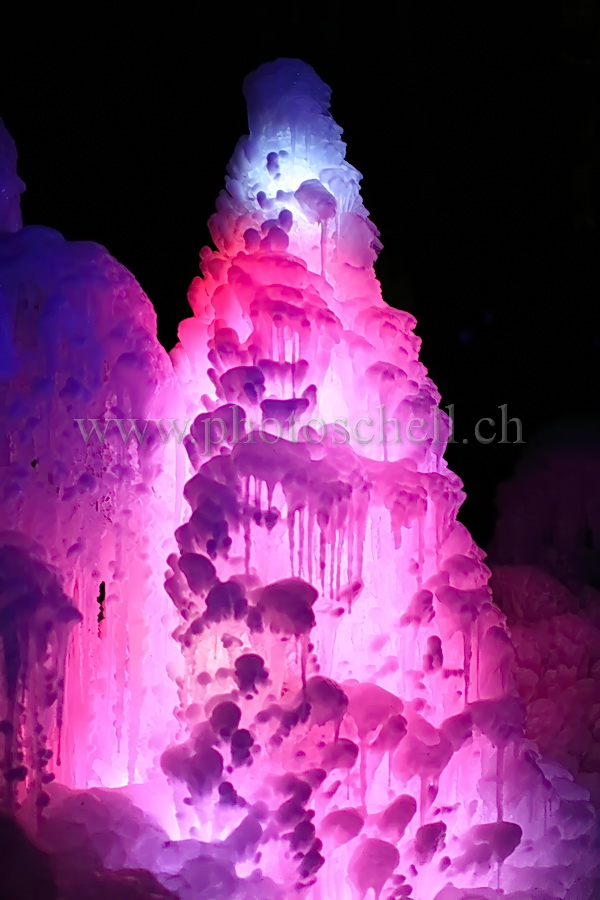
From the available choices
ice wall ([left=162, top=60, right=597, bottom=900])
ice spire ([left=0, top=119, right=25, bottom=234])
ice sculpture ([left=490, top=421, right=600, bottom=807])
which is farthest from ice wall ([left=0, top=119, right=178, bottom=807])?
ice sculpture ([left=490, top=421, right=600, bottom=807])

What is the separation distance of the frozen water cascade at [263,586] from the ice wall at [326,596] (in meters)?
0.01

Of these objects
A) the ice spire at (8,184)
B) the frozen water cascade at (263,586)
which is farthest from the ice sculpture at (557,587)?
the ice spire at (8,184)

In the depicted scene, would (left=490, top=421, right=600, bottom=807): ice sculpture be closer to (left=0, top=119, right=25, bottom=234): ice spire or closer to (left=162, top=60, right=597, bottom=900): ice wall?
(left=162, top=60, right=597, bottom=900): ice wall

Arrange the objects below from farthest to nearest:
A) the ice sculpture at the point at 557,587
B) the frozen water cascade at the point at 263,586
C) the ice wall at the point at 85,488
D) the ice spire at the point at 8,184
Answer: the ice sculpture at the point at 557,587 → the ice spire at the point at 8,184 → the ice wall at the point at 85,488 → the frozen water cascade at the point at 263,586

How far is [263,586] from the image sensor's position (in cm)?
334

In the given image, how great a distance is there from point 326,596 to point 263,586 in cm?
28

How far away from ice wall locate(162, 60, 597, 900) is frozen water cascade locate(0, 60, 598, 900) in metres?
0.01

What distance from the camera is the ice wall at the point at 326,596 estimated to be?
323cm

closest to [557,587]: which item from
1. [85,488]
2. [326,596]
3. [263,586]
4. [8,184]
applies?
[326,596]

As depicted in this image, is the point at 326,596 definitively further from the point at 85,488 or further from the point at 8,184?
the point at 8,184

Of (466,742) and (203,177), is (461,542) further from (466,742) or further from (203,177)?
(203,177)

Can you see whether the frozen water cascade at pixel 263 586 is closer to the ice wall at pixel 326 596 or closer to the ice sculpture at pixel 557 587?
the ice wall at pixel 326 596

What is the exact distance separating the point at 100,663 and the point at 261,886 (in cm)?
113

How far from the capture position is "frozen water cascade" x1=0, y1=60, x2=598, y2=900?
3178 millimetres
